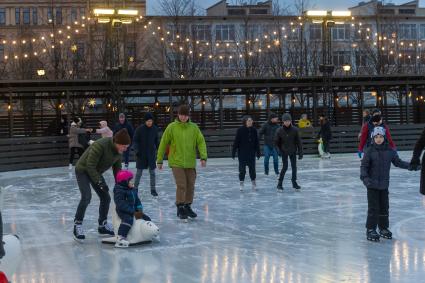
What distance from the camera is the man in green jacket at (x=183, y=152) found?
8789 millimetres

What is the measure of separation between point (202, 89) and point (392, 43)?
22828mm

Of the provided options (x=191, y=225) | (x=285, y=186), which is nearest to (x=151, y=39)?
(x=285, y=186)

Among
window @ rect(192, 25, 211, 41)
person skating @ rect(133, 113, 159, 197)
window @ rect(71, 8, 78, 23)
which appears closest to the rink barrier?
person skating @ rect(133, 113, 159, 197)

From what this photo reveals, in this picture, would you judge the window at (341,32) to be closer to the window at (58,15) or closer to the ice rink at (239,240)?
the window at (58,15)

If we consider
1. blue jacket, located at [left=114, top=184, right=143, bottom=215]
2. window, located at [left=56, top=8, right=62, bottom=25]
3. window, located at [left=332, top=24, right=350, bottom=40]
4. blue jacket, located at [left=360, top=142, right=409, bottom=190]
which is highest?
window, located at [left=56, top=8, right=62, bottom=25]

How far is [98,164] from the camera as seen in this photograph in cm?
737

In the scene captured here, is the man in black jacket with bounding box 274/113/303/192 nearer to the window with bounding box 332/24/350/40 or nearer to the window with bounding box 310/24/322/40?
the window with bounding box 310/24/322/40

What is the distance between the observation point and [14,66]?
3681cm

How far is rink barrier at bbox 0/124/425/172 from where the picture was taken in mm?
19719

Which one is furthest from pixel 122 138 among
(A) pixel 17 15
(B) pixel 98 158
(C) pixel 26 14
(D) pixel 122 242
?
(A) pixel 17 15

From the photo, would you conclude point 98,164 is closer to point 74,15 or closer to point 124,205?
point 124,205

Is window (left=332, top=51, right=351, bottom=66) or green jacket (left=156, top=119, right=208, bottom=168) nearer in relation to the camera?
green jacket (left=156, top=119, right=208, bottom=168)

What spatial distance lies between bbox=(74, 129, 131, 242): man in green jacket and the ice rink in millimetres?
479

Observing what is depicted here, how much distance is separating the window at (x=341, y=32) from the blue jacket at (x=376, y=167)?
45.7 meters
